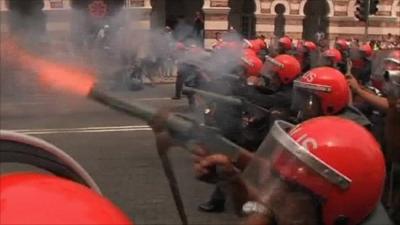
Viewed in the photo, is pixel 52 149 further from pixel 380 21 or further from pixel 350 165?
pixel 380 21

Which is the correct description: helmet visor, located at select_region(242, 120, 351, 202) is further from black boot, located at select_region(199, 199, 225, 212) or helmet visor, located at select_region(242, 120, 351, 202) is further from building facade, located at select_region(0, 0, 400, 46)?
building facade, located at select_region(0, 0, 400, 46)

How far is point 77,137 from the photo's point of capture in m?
10.4

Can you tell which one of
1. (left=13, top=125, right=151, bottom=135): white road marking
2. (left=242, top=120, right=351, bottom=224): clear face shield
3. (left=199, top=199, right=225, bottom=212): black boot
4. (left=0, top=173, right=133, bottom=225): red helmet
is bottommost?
(left=13, top=125, right=151, bottom=135): white road marking

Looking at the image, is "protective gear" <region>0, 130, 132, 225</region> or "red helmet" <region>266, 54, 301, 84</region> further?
"red helmet" <region>266, 54, 301, 84</region>

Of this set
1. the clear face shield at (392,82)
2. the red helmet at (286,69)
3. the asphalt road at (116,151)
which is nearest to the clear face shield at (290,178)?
the asphalt road at (116,151)

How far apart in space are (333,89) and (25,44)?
5.17 m

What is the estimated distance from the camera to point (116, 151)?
30.9ft

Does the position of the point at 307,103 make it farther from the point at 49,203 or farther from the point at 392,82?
the point at 49,203

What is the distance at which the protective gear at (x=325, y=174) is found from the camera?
2268 millimetres

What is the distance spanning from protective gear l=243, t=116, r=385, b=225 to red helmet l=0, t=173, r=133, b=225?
3.24 feet

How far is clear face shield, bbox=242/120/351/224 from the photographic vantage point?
7.45 ft

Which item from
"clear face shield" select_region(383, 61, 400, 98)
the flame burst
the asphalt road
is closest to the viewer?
the flame burst

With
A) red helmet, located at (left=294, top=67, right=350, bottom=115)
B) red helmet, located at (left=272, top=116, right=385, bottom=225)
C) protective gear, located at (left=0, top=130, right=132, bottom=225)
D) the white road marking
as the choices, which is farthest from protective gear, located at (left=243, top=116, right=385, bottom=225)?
the white road marking

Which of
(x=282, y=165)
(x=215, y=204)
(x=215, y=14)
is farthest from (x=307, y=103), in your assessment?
(x=215, y=14)
